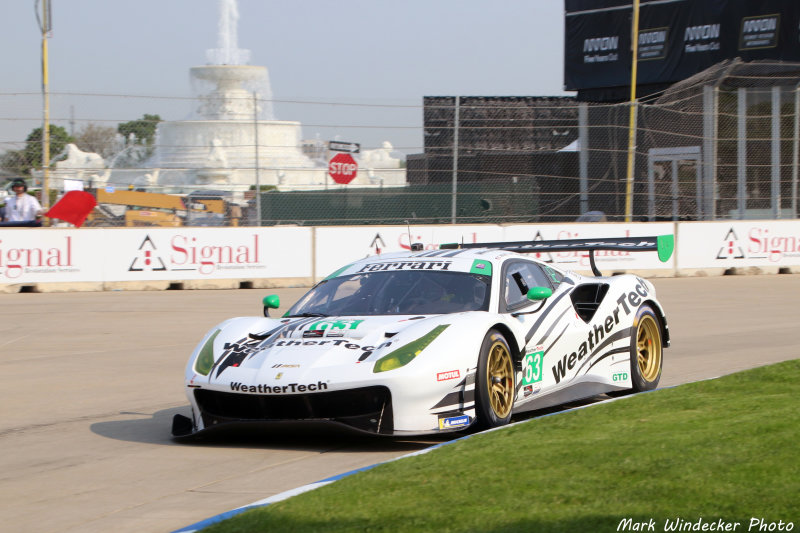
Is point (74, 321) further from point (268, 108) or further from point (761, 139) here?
point (761, 139)

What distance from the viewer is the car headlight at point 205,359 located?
270 inches

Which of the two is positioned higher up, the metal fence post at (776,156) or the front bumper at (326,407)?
the metal fence post at (776,156)

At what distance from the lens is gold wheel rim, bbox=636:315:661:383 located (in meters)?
8.70

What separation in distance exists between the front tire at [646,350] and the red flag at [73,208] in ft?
41.6

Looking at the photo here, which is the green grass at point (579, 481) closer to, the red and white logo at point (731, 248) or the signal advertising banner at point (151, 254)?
the signal advertising banner at point (151, 254)

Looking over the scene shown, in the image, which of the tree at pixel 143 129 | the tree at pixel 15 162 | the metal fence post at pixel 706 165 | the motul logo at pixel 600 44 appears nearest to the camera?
the tree at pixel 15 162

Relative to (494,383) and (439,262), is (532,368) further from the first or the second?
(439,262)

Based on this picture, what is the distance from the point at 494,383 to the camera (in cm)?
693

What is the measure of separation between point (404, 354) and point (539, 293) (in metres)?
1.37

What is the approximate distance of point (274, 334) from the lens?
7.08m

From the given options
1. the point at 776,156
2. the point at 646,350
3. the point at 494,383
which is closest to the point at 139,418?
the point at 494,383

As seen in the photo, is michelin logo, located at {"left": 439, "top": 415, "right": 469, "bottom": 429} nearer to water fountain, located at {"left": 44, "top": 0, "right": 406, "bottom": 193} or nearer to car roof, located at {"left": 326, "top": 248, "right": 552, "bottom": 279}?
car roof, located at {"left": 326, "top": 248, "right": 552, "bottom": 279}

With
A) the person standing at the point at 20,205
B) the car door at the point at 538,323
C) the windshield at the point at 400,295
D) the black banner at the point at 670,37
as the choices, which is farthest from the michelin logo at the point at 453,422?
the black banner at the point at 670,37

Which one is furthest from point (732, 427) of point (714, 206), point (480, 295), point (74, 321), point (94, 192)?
point (714, 206)
